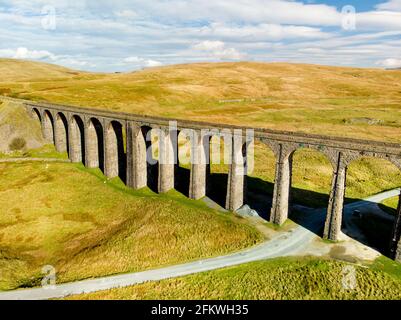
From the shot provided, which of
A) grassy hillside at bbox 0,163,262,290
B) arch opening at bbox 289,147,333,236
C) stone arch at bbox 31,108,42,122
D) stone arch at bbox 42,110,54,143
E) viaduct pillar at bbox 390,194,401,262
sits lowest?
grassy hillside at bbox 0,163,262,290

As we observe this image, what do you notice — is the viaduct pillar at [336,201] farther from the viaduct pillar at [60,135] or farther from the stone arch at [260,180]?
the viaduct pillar at [60,135]

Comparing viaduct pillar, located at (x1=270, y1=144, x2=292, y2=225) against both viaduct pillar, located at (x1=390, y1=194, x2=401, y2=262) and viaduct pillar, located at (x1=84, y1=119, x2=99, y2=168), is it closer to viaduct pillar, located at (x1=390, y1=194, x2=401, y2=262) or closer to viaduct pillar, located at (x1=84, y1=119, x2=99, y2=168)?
viaduct pillar, located at (x1=390, y1=194, x2=401, y2=262)

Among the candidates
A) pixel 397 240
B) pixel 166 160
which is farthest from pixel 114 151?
pixel 397 240

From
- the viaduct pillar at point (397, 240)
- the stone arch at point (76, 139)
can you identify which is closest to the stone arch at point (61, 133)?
the stone arch at point (76, 139)

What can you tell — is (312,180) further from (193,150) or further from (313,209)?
(193,150)

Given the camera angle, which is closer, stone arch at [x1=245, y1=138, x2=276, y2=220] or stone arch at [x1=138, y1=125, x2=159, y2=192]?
stone arch at [x1=245, y1=138, x2=276, y2=220]

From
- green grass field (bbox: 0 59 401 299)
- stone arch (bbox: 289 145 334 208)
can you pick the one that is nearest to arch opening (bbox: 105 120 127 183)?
green grass field (bbox: 0 59 401 299)

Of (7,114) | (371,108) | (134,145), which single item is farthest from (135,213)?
(371,108)
